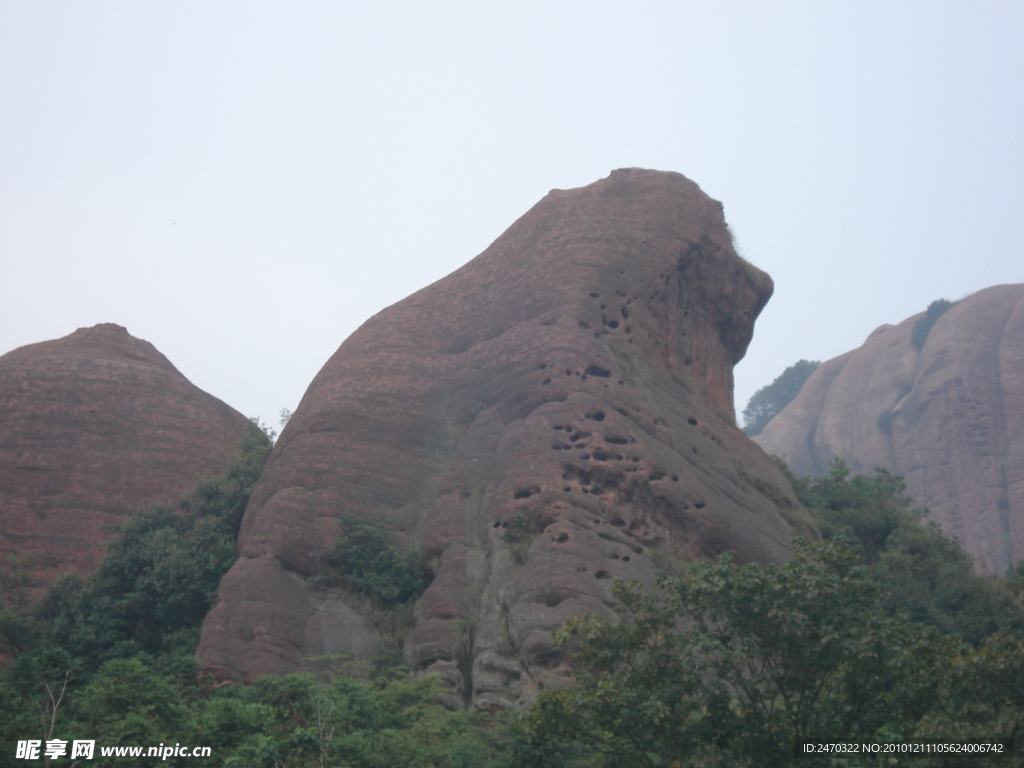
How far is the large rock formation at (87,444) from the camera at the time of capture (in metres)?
24.5

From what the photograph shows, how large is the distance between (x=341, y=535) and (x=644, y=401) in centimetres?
688

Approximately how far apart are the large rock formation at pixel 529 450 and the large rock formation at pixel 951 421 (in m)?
27.7

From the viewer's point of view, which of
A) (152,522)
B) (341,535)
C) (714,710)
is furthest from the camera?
(152,522)

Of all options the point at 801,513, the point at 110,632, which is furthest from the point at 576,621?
the point at 801,513

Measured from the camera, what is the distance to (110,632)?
2038 centimetres

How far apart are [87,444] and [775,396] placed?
67.1 meters

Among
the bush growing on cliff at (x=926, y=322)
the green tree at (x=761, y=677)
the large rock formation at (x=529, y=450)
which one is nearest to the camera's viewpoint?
the green tree at (x=761, y=677)

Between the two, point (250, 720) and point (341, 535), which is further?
point (341, 535)

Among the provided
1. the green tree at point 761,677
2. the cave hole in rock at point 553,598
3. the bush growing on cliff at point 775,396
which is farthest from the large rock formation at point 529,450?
the bush growing on cliff at point 775,396

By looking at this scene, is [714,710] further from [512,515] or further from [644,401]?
[644,401]

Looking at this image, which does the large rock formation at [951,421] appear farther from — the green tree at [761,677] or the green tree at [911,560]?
the green tree at [761,677]

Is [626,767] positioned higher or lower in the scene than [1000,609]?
lower

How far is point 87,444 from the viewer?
26.3 metres

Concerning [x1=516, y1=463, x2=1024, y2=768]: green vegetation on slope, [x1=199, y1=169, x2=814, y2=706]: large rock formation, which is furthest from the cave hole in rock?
[x1=516, y1=463, x2=1024, y2=768]: green vegetation on slope
